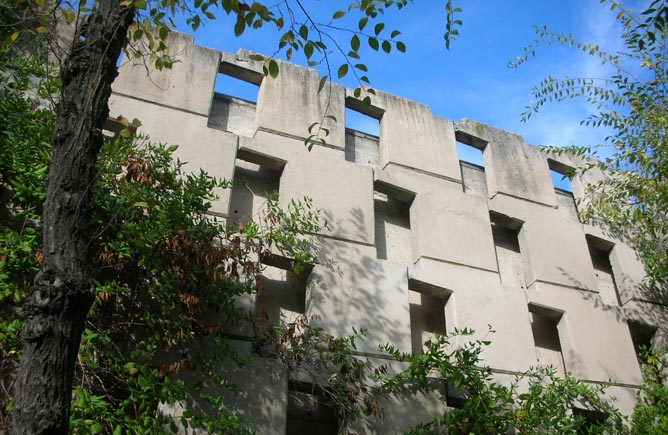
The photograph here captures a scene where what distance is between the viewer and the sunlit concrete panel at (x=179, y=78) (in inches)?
257

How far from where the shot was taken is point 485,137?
843cm

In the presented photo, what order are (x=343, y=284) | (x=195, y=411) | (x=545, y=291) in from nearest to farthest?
1. (x=195, y=411)
2. (x=343, y=284)
3. (x=545, y=291)

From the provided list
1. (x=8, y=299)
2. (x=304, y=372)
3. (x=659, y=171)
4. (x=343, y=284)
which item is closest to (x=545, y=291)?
(x=659, y=171)

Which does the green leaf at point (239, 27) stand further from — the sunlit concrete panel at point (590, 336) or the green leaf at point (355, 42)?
the sunlit concrete panel at point (590, 336)

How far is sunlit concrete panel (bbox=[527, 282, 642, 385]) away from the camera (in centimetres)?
715

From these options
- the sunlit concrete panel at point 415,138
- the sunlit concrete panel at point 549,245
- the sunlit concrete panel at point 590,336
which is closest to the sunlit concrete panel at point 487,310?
the sunlit concrete panel at point 590,336

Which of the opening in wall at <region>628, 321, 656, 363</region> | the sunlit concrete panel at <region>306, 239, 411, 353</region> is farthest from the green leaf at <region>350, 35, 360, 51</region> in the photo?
the opening in wall at <region>628, 321, 656, 363</region>

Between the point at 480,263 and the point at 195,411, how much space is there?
3677 mm

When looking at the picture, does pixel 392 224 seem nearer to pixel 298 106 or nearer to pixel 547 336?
pixel 298 106

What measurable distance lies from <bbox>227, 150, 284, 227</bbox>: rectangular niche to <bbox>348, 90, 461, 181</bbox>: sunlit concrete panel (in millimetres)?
1473

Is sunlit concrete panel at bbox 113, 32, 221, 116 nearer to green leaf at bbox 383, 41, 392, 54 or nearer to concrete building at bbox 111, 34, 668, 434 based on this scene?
concrete building at bbox 111, 34, 668, 434

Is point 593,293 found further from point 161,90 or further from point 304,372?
point 161,90

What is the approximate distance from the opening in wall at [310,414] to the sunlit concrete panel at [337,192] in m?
1.62

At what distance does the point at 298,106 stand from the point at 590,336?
4.31m
